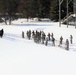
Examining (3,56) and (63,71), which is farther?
(3,56)

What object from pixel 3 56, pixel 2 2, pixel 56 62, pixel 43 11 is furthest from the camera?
pixel 43 11

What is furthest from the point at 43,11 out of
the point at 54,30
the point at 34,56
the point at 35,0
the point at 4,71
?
the point at 4,71

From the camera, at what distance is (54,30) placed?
143 feet

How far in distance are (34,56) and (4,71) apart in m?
4.87

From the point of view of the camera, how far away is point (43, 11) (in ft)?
257

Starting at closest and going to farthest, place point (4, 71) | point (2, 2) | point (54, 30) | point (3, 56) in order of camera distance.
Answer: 1. point (4, 71)
2. point (3, 56)
3. point (54, 30)
4. point (2, 2)

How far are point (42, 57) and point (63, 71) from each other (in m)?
4.18

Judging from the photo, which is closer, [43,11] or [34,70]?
[34,70]

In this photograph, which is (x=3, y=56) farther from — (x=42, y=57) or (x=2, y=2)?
(x=2, y=2)

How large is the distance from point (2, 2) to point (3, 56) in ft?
150

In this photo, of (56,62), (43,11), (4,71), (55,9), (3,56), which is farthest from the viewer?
(43,11)

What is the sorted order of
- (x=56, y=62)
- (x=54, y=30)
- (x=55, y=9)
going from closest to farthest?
(x=56, y=62) < (x=54, y=30) < (x=55, y=9)

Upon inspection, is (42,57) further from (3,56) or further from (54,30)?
(54,30)

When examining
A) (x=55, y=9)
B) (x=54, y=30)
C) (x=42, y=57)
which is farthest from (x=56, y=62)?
(x=55, y=9)
